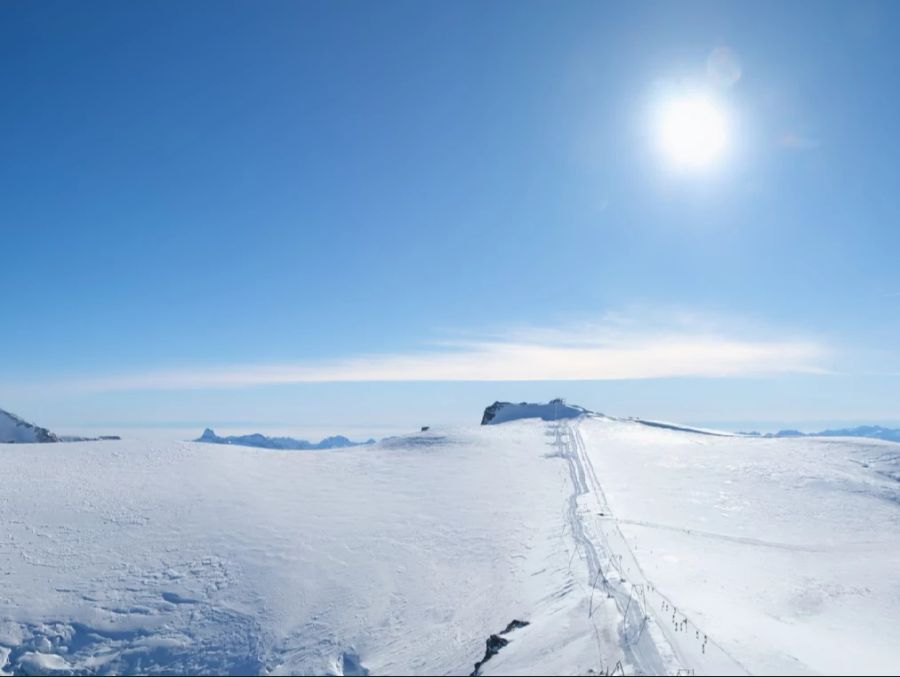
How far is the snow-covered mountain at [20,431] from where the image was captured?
11593 centimetres

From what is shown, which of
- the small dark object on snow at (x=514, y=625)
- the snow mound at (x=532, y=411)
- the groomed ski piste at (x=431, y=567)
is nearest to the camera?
the groomed ski piste at (x=431, y=567)

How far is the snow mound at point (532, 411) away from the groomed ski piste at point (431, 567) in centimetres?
4041

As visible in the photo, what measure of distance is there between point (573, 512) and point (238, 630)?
658 inches

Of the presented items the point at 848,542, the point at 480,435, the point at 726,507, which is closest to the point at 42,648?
the point at 726,507

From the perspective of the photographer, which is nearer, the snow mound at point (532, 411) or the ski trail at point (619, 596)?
the ski trail at point (619, 596)

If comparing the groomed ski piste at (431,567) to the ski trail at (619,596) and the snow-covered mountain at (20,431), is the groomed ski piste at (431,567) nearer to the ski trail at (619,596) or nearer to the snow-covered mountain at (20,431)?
the ski trail at (619,596)

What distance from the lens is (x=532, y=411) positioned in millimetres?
84500

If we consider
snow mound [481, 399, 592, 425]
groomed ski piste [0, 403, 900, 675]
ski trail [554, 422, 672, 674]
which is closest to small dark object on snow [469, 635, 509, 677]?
groomed ski piste [0, 403, 900, 675]

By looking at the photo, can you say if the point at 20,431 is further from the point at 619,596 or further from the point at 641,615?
the point at 641,615

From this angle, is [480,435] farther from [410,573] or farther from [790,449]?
[410,573]

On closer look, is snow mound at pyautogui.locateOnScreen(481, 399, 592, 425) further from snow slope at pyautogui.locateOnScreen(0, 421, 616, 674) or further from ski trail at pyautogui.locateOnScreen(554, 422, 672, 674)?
ski trail at pyautogui.locateOnScreen(554, 422, 672, 674)

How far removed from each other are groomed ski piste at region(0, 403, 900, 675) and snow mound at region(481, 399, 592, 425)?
4041 centimetres

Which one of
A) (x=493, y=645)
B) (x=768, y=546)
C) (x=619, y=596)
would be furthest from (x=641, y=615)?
(x=768, y=546)

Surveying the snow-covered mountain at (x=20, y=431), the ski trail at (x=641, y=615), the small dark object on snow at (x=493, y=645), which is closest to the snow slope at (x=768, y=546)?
the ski trail at (x=641, y=615)
